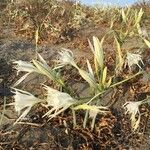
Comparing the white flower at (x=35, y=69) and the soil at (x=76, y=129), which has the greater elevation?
the white flower at (x=35, y=69)

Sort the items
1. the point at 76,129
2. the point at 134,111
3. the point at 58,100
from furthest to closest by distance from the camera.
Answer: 1. the point at 76,129
2. the point at 134,111
3. the point at 58,100

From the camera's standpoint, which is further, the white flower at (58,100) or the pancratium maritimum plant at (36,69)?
the pancratium maritimum plant at (36,69)

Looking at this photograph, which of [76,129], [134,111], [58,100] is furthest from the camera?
[76,129]

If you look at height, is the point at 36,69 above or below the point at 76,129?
above

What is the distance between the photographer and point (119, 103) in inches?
192

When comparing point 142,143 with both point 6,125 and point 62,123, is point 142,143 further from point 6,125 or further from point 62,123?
point 6,125

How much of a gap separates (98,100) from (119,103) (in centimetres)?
52

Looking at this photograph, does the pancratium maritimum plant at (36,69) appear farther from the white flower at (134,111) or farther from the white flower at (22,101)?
the white flower at (134,111)

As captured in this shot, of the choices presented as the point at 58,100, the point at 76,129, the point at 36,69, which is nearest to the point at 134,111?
the point at 76,129

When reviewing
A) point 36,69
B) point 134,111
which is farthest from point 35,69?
point 134,111

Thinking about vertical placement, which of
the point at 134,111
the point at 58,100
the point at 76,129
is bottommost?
the point at 76,129

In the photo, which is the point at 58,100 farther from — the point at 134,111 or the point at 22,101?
the point at 134,111

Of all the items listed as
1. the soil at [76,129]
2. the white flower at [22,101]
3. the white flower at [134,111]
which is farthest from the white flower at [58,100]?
the white flower at [134,111]

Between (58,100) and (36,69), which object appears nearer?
(58,100)
